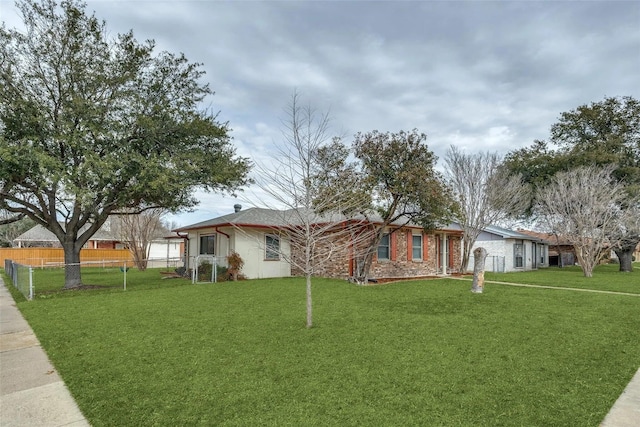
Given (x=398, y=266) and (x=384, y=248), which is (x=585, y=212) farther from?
(x=384, y=248)

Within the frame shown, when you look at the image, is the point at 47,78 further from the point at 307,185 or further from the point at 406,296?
the point at 406,296

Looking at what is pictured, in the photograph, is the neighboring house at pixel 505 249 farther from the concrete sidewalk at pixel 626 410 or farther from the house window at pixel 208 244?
the concrete sidewalk at pixel 626 410

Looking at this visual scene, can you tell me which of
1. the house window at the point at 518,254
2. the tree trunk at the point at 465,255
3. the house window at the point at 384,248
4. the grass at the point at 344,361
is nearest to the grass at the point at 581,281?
the tree trunk at the point at 465,255

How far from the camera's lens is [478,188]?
21781 mm

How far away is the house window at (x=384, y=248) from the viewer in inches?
640

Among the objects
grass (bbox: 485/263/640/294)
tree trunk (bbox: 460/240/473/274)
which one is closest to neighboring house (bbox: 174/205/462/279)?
tree trunk (bbox: 460/240/473/274)

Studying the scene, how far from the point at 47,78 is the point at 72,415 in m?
12.2

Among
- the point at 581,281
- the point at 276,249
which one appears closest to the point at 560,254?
the point at 581,281

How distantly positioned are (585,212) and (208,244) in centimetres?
2007

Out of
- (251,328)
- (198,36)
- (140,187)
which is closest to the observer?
(251,328)

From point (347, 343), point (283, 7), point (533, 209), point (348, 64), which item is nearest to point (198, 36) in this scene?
point (283, 7)

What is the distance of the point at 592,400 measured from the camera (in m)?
3.66

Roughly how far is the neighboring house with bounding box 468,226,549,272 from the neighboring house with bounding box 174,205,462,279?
18.3ft

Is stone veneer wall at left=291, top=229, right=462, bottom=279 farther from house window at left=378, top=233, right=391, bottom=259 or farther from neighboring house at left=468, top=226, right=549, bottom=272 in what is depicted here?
neighboring house at left=468, top=226, right=549, bottom=272
